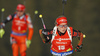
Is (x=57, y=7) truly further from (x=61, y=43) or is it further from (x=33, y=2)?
(x=61, y=43)

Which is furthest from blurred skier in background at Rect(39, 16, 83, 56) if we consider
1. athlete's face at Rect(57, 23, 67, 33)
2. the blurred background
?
the blurred background

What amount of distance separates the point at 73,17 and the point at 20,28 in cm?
62

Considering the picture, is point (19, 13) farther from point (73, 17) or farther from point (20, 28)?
point (73, 17)

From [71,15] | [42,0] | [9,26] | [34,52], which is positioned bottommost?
[34,52]

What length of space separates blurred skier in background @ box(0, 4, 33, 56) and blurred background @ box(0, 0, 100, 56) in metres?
0.22

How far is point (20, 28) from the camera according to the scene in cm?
207

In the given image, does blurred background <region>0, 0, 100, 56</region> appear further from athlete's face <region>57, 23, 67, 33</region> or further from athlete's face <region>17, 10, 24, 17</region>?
athlete's face <region>57, 23, 67, 33</region>

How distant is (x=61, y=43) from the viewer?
5.82ft

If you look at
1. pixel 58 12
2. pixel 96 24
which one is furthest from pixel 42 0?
pixel 96 24

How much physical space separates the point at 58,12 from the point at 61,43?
50 cm

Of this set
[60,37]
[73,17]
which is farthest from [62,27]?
[73,17]

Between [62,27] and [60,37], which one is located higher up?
[62,27]

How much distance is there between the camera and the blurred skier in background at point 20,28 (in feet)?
6.67

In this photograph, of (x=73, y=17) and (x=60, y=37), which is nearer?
(x=60, y=37)
